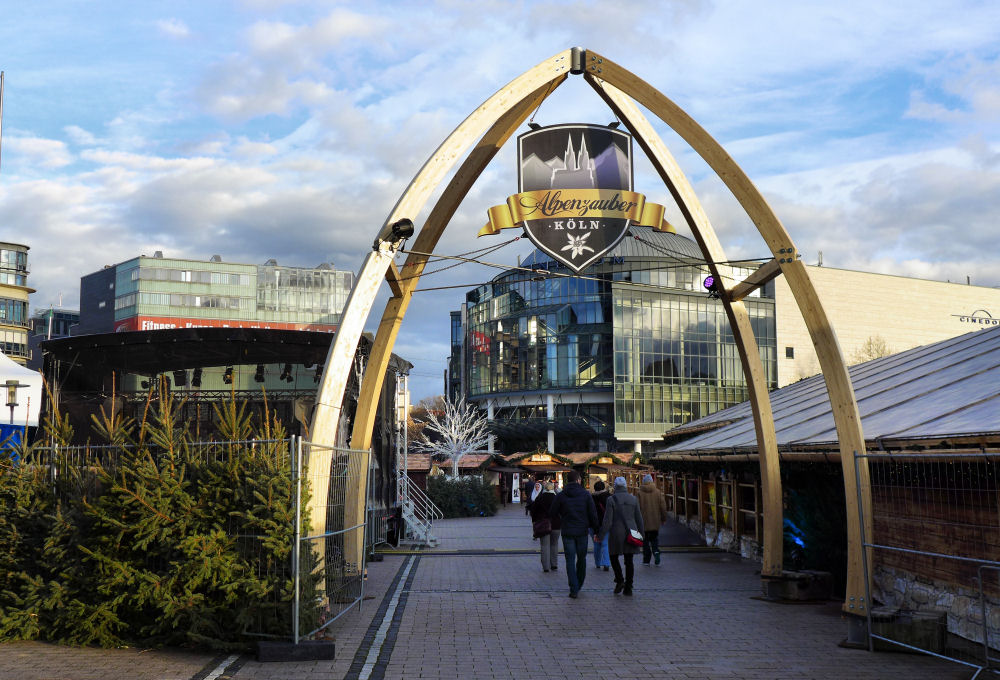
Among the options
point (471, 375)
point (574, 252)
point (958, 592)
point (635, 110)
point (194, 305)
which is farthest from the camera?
point (194, 305)

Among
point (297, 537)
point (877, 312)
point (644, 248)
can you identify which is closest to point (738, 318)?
point (297, 537)

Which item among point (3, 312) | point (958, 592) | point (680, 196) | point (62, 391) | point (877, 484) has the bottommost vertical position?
point (958, 592)

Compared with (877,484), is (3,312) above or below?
above

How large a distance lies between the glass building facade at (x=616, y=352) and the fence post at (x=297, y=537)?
66.2m

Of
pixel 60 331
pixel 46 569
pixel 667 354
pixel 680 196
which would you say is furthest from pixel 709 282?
pixel 60 331

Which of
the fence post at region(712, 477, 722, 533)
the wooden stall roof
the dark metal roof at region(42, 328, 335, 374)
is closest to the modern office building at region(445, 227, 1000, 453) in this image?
the wooden stall roof

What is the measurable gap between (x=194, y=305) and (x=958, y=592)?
5040 inches

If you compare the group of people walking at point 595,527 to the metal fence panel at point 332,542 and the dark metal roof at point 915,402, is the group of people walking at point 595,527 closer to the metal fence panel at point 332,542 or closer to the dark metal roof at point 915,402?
the dark metal roof at point 915,402

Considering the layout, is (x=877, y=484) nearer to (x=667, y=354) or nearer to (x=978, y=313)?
(x=667, y=354)

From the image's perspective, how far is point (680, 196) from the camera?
1267 centimetres

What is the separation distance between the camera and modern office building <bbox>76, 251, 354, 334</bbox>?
125938 mm

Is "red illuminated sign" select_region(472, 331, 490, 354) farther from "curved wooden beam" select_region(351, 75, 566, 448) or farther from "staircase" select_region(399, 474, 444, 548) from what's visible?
"curved wooden beam" select_region(351, 75, 566, 448)

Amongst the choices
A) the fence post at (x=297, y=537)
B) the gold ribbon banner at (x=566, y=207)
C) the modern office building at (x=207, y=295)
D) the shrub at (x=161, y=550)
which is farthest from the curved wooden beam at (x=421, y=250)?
the modern office building at (x=207, y=295)

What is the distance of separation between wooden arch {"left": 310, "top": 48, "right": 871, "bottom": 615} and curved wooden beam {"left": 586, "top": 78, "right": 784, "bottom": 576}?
0.02 metres
